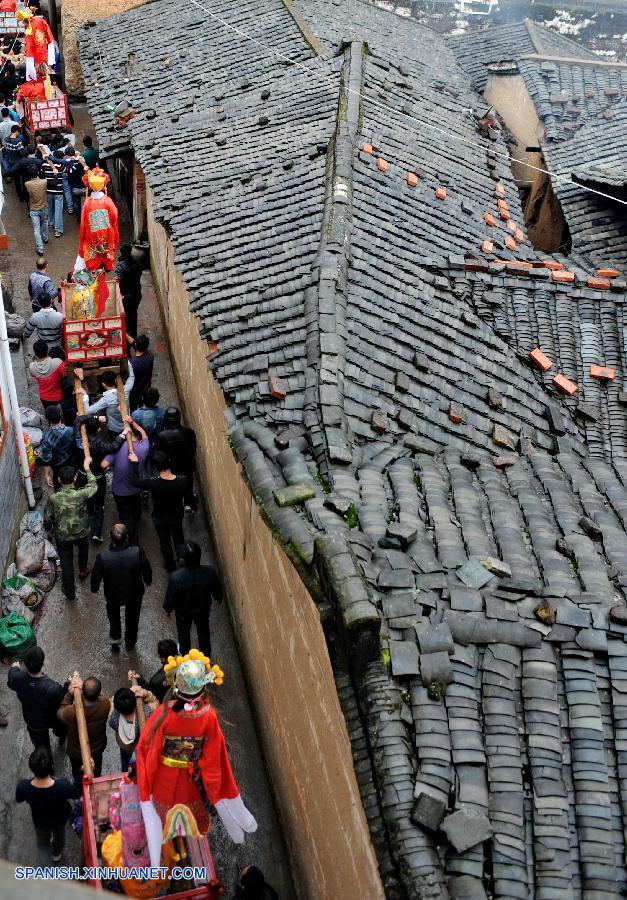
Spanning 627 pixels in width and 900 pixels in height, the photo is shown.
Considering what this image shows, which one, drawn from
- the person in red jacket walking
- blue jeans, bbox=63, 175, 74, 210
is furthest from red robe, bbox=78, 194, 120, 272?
blue jeans, bbox=63, 175, 74, 210

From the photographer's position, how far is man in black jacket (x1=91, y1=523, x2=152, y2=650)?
978 centimetres

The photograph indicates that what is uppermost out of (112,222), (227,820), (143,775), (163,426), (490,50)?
(490,50)

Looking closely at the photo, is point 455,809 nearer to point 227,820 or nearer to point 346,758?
point 346,758

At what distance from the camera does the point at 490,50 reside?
21.1m

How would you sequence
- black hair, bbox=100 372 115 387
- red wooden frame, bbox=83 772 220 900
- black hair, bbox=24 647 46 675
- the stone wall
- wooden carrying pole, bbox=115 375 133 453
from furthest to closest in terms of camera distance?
the stone wall
black hair, bbox=100 372 115 387
wooden carrying pole, bbox=115 375 133 453
black hair, bbox=24 647 46 675
red wooden frame, bbox=83 772 220 900

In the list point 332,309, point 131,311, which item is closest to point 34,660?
point 332,309

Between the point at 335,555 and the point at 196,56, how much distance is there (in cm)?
1407

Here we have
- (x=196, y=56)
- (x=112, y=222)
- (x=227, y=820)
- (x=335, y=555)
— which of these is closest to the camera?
(x=335, y=555)

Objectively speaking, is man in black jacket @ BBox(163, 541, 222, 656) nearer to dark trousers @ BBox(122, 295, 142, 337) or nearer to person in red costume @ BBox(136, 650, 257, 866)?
person in red costume @ BBox(136, 650, 257, 866)

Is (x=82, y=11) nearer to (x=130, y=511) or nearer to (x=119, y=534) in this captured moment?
(x=130, y=511)

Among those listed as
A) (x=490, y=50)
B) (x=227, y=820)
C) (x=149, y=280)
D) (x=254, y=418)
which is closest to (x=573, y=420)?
(x=254, y=418)

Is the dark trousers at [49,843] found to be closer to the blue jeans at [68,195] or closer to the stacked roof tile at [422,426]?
the stacked roof tile at [422,426]

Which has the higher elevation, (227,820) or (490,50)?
(490,50)

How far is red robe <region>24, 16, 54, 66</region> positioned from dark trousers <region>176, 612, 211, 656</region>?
1635 cm
